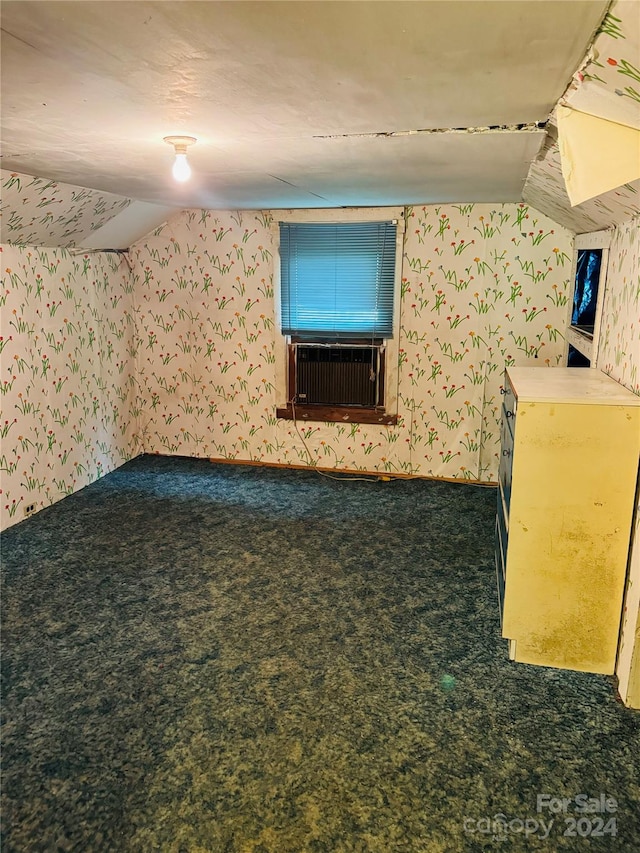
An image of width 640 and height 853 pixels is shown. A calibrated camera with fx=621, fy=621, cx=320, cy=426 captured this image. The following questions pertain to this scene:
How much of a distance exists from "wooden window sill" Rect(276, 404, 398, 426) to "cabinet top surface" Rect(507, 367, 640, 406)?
1.79 meters

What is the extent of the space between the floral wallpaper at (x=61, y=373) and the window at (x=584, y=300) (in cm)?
332

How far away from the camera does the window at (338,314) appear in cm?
453

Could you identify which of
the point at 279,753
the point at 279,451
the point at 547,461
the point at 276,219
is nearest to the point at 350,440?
the point at 279,451

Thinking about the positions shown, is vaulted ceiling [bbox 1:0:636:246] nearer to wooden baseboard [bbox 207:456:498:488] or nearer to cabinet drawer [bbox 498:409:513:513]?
cabinet drawer [bbox 498:409:513:513]

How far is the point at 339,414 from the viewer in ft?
15.9

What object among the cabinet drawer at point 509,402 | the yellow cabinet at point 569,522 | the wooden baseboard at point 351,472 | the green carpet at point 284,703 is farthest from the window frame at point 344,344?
the yellow cabinet at point 569,522

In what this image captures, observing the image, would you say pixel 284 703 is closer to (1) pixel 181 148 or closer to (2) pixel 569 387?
(2) pixel 569 387

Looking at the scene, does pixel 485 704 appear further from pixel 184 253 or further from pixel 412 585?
pixel 184 253

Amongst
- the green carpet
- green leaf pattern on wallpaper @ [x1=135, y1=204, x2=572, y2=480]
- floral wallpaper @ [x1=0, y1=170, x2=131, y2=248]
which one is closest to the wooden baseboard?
green leaf pattern on wallpaper @ [x1=135, y1=204, x2=572, y2=480]

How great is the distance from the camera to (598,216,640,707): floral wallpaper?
2293 mm

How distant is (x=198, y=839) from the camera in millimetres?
1746

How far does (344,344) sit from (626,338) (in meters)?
2.38

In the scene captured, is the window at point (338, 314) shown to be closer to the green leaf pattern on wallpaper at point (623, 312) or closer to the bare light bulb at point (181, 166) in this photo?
the green leaf pattern on wallpaper at point (623, 312)

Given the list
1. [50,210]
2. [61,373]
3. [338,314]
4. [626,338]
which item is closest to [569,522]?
[626,338]
